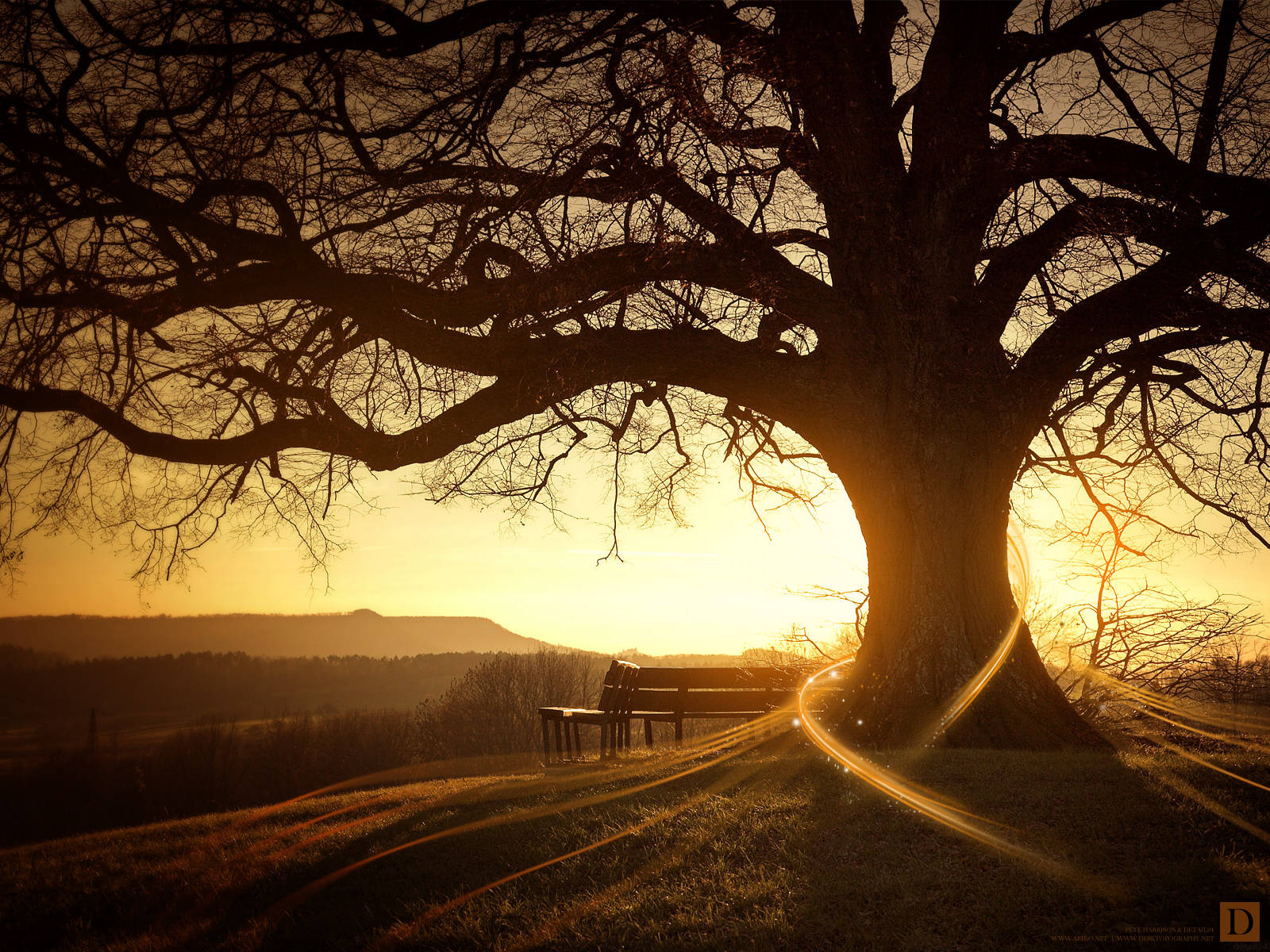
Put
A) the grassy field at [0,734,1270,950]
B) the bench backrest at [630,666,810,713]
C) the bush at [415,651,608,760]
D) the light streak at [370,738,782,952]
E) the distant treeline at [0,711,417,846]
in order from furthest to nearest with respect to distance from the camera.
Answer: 1. the distant treeline at [0,711,417,846]
2. the bush at [415,651,608,760]
3. the bench backrest at [630,666,810,713]
4. the light streak at [370,738,782,952]
5. the grassy field at [0,734,1270,950]

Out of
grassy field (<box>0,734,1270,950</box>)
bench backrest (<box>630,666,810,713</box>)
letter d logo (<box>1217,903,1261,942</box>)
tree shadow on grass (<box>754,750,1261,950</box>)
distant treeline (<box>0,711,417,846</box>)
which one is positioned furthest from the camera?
distant treeline (<box>0,711,417,846</box>)

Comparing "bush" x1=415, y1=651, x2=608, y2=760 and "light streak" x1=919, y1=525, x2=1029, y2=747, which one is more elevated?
A: "light streak" x1=919, y1=525, x2=1029, y2=747

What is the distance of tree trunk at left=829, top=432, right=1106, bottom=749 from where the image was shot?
278 inches

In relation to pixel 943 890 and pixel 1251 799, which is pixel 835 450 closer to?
pixel 1251 799

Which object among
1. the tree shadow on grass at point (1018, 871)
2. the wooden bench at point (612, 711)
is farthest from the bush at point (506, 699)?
the tree shadow on grass at point (1018, 871)

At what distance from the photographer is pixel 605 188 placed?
282 inches

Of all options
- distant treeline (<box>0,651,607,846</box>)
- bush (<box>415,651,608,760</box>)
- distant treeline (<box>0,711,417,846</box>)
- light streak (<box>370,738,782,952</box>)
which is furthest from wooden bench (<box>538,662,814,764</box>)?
distant treeline (<box>0,711,417,846</box>)

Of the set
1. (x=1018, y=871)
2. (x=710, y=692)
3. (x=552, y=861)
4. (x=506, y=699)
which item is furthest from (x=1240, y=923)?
(x=506, y=699)

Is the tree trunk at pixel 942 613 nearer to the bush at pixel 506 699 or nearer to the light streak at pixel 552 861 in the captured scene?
the light streak at pixel 552 861

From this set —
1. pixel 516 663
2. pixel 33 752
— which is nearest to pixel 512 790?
pixel 516 663

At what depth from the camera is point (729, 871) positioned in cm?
458

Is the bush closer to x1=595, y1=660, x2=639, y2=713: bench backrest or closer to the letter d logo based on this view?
x1=595, y1=660, x2=639, y2=713: bench backrest

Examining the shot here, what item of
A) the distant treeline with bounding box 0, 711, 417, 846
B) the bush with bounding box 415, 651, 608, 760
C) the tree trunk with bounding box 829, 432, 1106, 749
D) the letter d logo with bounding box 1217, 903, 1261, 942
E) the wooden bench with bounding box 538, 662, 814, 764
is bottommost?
the distant treeline with bounding box 0, 711, 417, 846

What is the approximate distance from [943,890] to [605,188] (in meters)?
5.72
